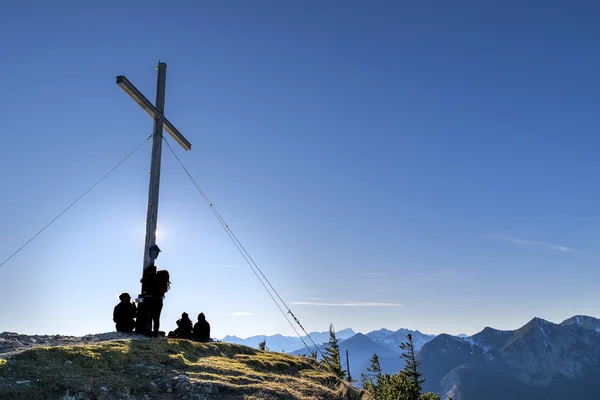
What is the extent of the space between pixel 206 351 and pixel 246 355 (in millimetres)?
1578

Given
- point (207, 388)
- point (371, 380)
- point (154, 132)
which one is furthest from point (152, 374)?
point (371, 380)

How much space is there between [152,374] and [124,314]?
6.31 m

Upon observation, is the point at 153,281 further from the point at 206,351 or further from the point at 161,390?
the point at 161,390

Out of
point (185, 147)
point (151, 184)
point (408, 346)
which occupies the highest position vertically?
point (185, 147)

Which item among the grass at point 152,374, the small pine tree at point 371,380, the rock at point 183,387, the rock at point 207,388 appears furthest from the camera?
the small pine tree at point 371,380

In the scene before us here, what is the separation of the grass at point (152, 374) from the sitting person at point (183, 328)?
2441 mm

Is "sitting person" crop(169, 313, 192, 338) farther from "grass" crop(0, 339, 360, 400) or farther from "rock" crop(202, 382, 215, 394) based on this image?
"rock" crop(202, 382, 215, 394)

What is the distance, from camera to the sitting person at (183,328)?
17062 millimetres

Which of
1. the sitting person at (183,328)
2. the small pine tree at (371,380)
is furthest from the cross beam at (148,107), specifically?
the small pine tree at (371,380)

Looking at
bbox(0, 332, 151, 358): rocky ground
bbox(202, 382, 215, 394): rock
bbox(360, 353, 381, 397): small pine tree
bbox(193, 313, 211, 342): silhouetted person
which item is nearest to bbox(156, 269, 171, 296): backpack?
bbox(0, 332, 151, 358): rocky ground

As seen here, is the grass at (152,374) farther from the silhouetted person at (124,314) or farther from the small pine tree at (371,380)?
the small pine tree at (371,380)

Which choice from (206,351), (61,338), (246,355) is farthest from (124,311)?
(246,355)

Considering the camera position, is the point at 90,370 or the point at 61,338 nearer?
the point at 90,370

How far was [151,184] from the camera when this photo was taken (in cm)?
1769
